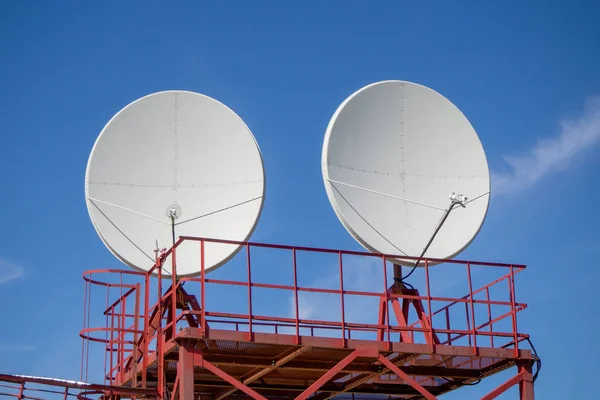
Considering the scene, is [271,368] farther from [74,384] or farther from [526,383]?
[526,383]

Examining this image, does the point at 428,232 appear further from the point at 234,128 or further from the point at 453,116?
the point at 234,128

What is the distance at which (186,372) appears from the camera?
2548 cm

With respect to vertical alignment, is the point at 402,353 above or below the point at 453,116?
below

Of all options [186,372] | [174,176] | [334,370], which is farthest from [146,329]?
[334,370]

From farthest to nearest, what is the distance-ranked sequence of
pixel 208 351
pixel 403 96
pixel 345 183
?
1. pixel 403 96
2. pixel 345 183
3. pixel 208 351

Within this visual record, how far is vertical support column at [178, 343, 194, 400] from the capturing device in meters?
25.2

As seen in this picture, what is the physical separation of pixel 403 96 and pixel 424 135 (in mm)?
1346

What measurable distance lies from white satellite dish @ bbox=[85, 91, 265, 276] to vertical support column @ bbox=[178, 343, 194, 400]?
445cm

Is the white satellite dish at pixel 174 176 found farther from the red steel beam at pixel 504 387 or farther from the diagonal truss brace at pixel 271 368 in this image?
the red steel beam at pixel 504 387

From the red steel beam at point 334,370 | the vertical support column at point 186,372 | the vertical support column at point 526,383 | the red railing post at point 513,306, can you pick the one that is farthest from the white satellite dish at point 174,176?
the vertical support column at point 526,383

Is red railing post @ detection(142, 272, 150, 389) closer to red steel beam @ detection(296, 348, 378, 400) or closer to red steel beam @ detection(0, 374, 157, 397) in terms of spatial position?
red steel beam @ detection(0, 374, 157, 397)

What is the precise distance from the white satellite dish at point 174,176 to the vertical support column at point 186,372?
4.45 metres

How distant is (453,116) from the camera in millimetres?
32625

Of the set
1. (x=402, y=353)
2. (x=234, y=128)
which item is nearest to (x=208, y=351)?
(x=402, y=353)
